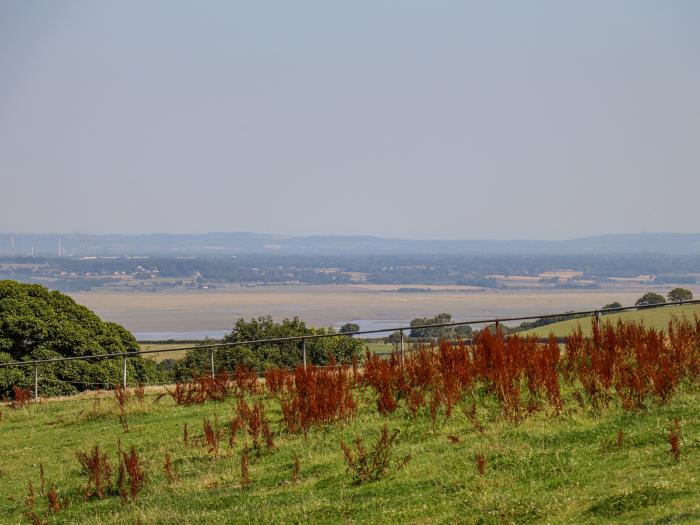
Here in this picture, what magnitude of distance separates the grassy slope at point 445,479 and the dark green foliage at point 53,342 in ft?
57.9

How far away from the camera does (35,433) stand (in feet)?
67.4

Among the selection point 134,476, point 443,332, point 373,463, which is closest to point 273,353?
point 443,332

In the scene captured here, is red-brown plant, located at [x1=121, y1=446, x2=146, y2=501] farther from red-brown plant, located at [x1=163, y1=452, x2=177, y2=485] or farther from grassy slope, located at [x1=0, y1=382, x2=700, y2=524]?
red-brown plant, located at [x1=163, y1=452, x2=177, y2=485]

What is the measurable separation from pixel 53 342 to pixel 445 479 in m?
26.6

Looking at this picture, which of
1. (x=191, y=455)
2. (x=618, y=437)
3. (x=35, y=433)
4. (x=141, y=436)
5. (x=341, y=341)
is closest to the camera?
(x=618, y=437)

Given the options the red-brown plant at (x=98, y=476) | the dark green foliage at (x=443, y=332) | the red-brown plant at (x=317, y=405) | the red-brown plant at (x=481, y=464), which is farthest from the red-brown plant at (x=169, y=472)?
the dark green foliage at (x=443, y=332)

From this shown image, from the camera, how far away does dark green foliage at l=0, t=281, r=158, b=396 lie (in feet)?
111

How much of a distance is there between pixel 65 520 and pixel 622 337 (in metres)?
9.14

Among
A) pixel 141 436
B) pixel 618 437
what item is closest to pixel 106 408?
pixel 141 436

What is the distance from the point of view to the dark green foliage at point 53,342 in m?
33.9

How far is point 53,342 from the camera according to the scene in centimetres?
3519

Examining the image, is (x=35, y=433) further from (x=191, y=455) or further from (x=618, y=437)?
(x=618, y=437)

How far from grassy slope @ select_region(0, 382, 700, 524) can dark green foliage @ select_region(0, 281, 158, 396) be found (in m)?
17.6

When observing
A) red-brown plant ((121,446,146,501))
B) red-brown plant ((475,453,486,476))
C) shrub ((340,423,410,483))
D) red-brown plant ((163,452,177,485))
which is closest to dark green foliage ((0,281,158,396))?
red-brown plant ((163,452,177,485))
